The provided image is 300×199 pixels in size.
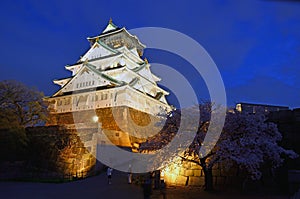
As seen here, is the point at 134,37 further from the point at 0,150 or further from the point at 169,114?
the point at 169,114

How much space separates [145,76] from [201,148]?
2732 cm

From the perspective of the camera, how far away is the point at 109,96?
103 feet

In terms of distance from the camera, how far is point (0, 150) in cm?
2241

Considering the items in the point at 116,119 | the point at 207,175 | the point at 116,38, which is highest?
the point at 116,38

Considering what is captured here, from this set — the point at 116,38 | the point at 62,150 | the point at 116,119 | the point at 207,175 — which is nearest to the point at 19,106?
the point at 62,150

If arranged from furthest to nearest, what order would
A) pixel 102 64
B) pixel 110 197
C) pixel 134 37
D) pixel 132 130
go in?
pixel 134 37, pixel 102 64, pixel 132 130, pixel 110 197

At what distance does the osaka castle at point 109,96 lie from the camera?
30125 millimetres

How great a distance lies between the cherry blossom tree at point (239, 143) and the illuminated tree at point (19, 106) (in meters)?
14.2

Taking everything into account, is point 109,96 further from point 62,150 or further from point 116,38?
point 116,38

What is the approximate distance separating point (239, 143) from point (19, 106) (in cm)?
1970

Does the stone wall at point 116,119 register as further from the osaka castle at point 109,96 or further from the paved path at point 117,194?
the paved path at point 117,194

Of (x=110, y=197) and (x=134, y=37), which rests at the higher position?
(x=134, y=37)

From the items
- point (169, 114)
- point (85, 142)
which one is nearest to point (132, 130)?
point (85, 142)

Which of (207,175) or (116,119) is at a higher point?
(116,119)
